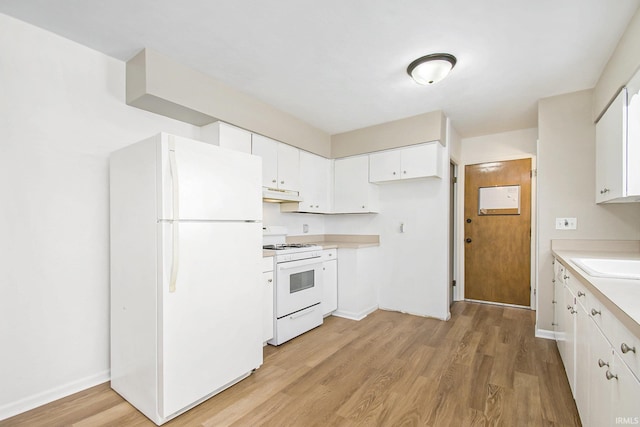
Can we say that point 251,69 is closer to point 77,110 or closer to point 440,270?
point 77,110

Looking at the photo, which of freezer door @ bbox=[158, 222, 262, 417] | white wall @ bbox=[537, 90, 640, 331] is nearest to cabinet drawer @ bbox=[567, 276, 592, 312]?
white wall @ bbox=[537, 90, 640, 331]

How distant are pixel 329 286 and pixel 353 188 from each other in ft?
4.33

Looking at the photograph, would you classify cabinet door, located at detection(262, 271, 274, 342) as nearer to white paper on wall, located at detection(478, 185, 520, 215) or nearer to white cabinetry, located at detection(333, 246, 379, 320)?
white cabinetry, located at detection(333, 246, 379, 320)

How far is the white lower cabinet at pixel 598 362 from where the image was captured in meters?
0.97

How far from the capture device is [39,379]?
6.34ft

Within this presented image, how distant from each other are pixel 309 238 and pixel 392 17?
2867 mm

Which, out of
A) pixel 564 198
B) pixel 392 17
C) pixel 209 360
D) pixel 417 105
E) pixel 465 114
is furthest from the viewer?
pixel 465 114

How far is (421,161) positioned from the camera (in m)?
3.46

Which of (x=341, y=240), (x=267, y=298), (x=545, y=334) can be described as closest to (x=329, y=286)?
(x=341, y=240)

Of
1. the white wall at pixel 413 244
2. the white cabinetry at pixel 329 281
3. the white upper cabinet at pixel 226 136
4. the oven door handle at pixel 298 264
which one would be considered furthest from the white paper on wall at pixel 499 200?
the white upper cabinet at pixel 226 136

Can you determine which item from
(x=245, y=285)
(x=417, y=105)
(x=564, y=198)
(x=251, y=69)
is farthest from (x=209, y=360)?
(x=564, y=198)

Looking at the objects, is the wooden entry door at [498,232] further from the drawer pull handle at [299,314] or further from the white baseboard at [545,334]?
the drawer pull handle at [299,314]

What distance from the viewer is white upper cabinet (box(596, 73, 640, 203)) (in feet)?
6.12

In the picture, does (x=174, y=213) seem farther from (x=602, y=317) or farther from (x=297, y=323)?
(x=602, y=317)
